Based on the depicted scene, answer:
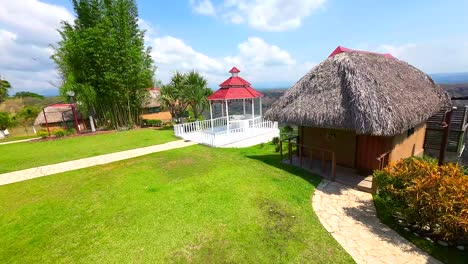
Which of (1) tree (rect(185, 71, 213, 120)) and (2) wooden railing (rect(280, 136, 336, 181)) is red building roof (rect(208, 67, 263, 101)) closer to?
(1) tree (rect(185, 71, 213, 120))

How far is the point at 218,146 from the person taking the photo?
12055 mm

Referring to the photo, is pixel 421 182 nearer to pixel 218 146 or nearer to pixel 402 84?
pixel 402 84

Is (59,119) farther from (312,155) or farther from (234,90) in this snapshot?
(312,155)

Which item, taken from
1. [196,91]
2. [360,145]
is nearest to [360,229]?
[360,145]

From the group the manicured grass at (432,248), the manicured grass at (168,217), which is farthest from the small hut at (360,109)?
the manicured grass at (432,248)

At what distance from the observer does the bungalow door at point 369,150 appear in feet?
23.7

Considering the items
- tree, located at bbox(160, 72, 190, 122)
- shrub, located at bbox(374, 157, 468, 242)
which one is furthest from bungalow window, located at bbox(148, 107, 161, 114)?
shrub, located at bbox(374, 157, 468, 242)

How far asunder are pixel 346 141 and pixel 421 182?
3665mm

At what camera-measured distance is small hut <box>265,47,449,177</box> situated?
650 cm

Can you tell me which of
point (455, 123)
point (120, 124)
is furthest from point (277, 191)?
point (120, 124)

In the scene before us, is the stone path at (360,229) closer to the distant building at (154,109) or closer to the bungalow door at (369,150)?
the bungalow door at (369,150)

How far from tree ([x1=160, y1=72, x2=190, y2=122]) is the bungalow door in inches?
550

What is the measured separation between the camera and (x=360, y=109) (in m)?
6.45

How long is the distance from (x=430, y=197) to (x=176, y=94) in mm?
17370
